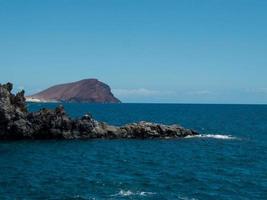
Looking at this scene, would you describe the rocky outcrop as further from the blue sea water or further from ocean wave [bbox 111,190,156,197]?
ocean wave [bbox 111,190,156,197]

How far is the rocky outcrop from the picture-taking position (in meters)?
106

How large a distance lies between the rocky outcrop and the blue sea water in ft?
16.4

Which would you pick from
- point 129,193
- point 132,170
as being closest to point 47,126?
point 132,170

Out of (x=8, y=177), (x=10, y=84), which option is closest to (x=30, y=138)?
(x=10, y=84)

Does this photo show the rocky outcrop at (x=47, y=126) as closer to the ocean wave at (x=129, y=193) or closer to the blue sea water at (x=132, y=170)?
the blue sea water at (x=132, y=170)

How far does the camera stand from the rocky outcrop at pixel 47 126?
4173 inches

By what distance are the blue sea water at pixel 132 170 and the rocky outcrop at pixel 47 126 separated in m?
5.01

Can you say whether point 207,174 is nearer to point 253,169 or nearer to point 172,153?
point 253,169

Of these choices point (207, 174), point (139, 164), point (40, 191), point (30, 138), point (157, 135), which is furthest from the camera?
point (157, 135)

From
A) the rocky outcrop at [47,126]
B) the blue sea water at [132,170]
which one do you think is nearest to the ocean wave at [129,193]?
the blue sea water at [132,170]

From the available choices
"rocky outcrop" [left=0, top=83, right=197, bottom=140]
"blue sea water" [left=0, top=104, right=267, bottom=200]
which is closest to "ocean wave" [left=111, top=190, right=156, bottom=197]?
"blue sea water" [left=0, top=104, right=267, bottom=200]

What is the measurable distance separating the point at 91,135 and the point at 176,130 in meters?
19.9

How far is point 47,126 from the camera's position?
109125mm

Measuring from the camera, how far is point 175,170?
7100cm
